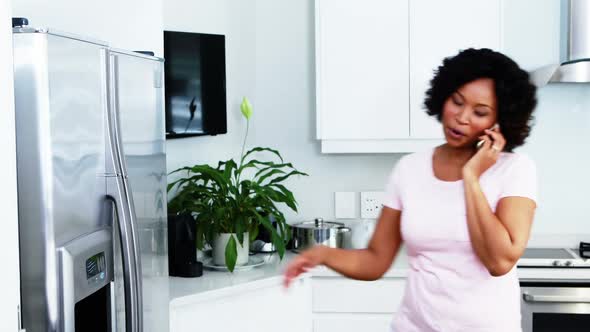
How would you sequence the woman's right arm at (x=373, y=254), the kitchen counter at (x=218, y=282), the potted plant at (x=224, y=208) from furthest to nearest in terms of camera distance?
the potted plant at (x=224, y=208)
the kitchen counter at (x=218, y=282)
the woman's right arm at (x=373, y=254)

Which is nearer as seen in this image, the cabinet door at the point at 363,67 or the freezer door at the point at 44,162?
the freezer door at the point at 44,162

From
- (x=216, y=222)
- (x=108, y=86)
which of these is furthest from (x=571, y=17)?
(x=108, y=86)

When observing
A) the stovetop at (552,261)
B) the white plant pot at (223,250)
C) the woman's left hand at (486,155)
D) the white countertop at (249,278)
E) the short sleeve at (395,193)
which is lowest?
the white countertop at (249,278)

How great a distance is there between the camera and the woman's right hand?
5.72 ft

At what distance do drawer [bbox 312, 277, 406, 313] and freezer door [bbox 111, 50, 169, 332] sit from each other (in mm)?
1066

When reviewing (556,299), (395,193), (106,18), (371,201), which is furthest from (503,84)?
(371,201)

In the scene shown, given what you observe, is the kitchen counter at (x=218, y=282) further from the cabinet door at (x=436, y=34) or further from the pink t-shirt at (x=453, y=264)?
the pink t-shirt at (x=453, y=264)

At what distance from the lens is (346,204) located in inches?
148

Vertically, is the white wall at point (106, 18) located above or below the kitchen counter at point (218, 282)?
above

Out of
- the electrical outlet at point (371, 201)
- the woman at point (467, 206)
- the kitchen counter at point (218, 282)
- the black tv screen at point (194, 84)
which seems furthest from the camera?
the electrical outlet at point (371, 201)

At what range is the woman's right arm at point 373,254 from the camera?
1832 mm

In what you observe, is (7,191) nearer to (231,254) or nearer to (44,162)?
(44,162)

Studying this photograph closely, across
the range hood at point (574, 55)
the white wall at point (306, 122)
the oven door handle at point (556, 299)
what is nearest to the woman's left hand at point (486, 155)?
the oven door handle at point (556, 299)

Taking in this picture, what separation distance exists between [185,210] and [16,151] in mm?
1427
